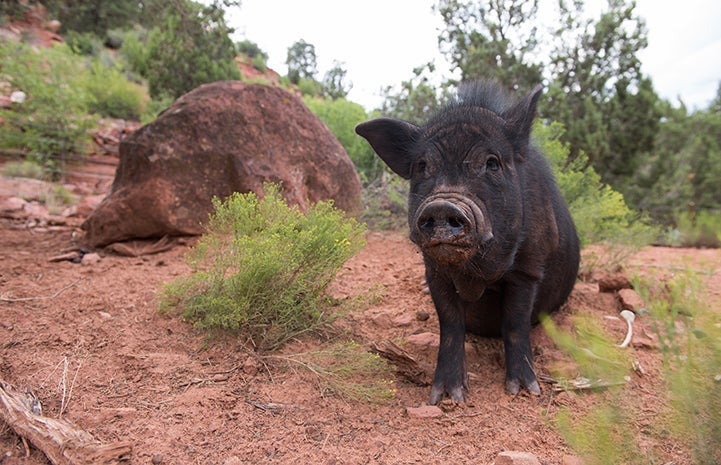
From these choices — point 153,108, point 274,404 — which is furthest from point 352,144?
point 153,108

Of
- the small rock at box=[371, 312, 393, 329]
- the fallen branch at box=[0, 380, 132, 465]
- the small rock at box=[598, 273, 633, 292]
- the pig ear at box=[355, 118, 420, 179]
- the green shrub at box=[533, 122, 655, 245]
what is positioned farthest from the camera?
the green shrub at box=[533, 122, 655, 245]

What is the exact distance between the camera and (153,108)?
15.9 m

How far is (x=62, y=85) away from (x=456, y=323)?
533 inches

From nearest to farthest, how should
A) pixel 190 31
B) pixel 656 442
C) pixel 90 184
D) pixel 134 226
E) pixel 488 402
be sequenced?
pixel 656 442 → pixel 488 402 → pixel 134 226 → pixel 190 31 → pixel 90 184

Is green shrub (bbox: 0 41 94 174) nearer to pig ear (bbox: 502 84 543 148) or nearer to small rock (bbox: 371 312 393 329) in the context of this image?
small rock (bbox: 371 312 393 329)

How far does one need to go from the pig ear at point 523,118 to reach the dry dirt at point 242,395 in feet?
3.98

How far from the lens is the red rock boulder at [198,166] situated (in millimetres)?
5371

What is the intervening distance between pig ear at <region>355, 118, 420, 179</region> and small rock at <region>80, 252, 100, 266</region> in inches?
126

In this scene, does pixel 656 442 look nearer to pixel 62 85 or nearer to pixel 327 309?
pixel 327 309

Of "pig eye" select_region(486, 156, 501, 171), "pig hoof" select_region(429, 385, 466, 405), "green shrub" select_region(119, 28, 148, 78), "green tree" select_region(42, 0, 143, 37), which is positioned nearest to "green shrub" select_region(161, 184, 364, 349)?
"pig hoof" select_region(429, 385, 466, 405)

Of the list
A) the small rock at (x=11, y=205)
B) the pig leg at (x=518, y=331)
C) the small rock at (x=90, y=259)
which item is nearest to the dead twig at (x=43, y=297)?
the small rock at (x=90, y=259)

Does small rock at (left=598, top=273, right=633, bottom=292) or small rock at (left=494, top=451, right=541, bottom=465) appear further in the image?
small rock at (left=598, top=273, right=633, bottom=292)

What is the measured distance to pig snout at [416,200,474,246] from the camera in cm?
230

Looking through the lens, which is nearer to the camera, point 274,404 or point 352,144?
point 274,404
